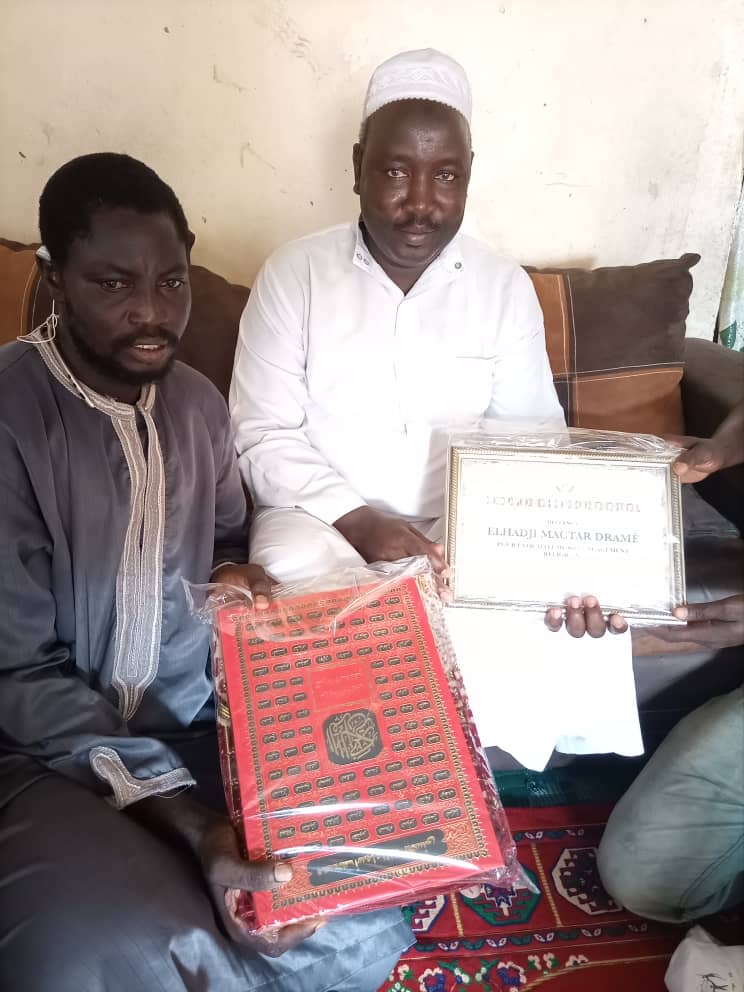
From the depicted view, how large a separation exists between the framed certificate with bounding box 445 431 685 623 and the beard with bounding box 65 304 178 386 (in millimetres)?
528

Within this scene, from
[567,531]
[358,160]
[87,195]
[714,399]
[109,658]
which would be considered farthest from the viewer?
[714,399]

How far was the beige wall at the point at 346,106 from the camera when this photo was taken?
173 centimetres

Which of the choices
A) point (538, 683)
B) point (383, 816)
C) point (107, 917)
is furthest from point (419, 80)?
point (107, 917)

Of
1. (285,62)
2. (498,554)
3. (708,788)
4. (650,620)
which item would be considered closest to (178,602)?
(498,554)

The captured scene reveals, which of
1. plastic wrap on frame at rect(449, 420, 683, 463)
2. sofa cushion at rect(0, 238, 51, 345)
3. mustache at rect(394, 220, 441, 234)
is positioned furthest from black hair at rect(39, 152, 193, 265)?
sofa cushion at rect(0, 238, 51, 345)

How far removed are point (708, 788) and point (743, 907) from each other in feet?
1.12

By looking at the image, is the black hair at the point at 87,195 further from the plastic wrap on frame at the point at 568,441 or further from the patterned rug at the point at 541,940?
the patterned rug at the point at 541,940

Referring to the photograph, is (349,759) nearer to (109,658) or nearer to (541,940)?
(109,658)

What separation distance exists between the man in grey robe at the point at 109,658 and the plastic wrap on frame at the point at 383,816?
0.04 meters

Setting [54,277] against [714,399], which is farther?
[714,399]

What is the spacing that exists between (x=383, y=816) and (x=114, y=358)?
29.7 inches

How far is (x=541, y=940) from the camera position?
1.34 metres

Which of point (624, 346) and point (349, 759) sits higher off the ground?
point (624, 346)

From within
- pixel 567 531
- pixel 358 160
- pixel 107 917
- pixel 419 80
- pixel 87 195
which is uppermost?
pixel 419 80
